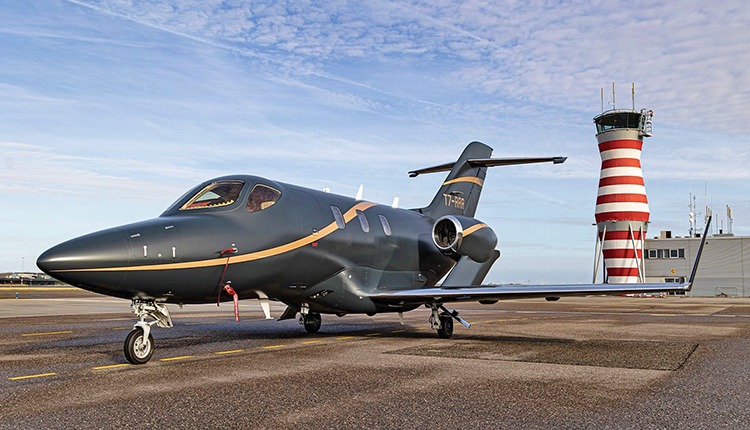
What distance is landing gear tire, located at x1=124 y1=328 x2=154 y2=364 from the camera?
9.43 m

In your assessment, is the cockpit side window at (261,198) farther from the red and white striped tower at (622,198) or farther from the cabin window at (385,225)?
the red and white striped tower at (622,198)

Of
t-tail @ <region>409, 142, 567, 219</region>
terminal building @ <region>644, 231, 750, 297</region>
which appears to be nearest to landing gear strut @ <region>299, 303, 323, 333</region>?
t-tail @ <region>409, 142, 567, 219</region>

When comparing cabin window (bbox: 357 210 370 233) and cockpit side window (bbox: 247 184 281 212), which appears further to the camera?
cabin window (bbox: 357 210 370 233)

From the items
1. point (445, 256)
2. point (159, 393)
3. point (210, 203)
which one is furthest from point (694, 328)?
point (159, 393)

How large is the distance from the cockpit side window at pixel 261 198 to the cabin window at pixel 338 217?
6.03ft

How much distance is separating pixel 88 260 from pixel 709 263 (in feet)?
251

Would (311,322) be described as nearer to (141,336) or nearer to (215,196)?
(215,196)

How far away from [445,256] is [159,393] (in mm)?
11310

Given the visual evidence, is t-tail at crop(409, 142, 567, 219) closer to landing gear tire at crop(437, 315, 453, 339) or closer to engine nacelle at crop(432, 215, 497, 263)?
engine nacelle at crop(432, 215, 497, 263)

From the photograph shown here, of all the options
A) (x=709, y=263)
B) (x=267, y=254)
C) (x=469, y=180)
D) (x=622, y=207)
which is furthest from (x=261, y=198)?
(x=709, y=263)

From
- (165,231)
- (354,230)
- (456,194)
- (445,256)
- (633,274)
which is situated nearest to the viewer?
(165,231)

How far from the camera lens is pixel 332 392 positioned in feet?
23.9

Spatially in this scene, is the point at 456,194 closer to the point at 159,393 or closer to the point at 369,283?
the point at 369,283

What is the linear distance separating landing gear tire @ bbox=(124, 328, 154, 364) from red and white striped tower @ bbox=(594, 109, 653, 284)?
60.9 metres
